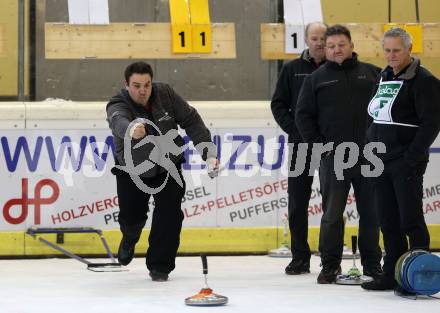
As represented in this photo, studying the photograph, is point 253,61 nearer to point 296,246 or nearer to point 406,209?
point 296,246

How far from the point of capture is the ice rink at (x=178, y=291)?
20.1 feet

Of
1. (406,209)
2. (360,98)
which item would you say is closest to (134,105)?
(360,98)

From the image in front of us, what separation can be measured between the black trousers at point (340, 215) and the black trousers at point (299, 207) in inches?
21.7

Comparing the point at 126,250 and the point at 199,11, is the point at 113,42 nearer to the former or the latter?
the point at 199,11

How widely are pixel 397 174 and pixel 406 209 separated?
0.72 feet

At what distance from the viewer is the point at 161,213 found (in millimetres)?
7590

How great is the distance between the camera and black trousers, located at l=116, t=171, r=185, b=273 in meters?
7.57

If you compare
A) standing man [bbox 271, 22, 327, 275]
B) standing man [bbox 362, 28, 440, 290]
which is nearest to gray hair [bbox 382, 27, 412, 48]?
standing man [bbox 362, 28, 440, 290]

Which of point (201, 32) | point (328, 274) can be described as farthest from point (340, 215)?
point (201, 32)

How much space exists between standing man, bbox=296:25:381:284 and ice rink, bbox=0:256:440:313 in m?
0.37

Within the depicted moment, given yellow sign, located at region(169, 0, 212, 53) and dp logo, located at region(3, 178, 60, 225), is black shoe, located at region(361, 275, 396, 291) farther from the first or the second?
yellow sign, located at region(169, 0, 212, 53)

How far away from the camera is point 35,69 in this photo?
1098cm

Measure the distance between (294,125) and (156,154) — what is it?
3.56ft

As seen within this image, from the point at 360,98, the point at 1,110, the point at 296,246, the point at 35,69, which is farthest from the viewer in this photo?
the point at 35,69
